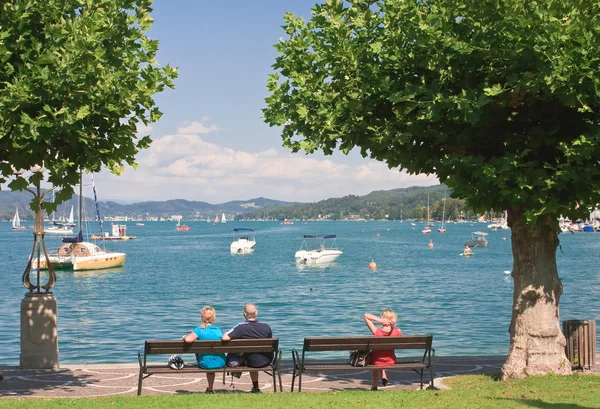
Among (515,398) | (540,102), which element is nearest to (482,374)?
(515,398)

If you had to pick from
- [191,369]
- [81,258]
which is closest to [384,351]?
[191,369]

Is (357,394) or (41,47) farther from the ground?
(41,47)

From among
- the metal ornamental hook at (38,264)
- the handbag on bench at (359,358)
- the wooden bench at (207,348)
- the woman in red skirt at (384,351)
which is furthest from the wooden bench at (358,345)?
the metal ornamental hook at (38,264)

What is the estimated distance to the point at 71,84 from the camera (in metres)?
11.1

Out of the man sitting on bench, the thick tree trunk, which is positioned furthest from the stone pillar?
the thick tree trunk

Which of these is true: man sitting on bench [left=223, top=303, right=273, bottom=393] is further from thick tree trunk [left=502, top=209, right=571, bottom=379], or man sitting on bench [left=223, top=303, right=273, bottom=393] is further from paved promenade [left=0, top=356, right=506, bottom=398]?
thick tree trunk [left=502, top=209, right=571, bottom=379]

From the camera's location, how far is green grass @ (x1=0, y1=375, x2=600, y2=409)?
10820mm

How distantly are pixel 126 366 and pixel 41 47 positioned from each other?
6915 mm

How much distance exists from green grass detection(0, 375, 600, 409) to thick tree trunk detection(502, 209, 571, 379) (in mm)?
1098

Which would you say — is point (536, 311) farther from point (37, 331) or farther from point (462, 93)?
point (37, 331)

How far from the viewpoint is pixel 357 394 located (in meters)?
11.9

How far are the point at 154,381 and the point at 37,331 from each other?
8.41ft

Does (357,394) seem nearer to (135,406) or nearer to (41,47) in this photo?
(135,406)

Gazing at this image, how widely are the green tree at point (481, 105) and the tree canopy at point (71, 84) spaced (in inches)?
103
